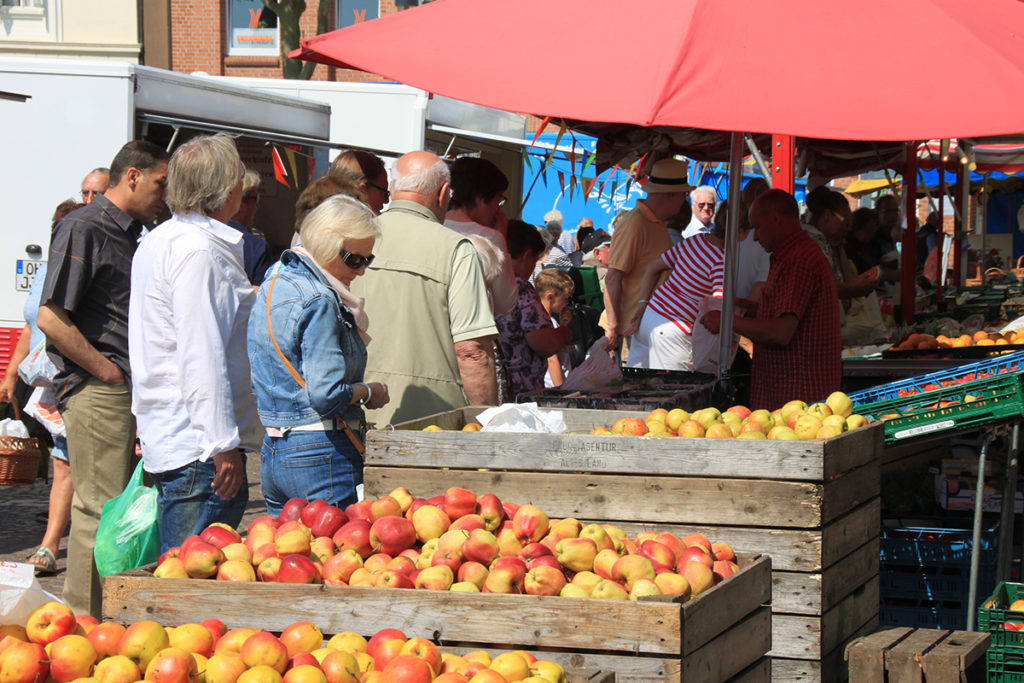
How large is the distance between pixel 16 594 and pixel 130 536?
1650 millimetres

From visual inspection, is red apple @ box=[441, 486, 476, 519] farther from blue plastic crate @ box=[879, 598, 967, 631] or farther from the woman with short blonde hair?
blue plastic crate @ box=[879, 598, 967, 631]

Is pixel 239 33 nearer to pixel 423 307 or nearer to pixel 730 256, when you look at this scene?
pixel 730 256

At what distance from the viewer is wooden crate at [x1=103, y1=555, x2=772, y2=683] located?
260cm

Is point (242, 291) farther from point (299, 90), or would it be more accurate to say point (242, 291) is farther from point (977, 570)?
point (299, 90)

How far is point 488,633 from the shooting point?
106 inches

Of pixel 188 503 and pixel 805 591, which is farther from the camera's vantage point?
pixel 188 503

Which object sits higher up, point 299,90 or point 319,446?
point 299,90

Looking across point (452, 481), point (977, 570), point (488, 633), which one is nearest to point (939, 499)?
point (977, 570)

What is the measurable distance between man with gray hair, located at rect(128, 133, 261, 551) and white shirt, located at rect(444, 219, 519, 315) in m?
1.18

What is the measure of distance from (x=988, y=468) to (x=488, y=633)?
3.94m

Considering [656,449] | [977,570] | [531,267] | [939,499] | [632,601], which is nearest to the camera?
[632,601]

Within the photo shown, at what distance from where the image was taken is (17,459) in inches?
281

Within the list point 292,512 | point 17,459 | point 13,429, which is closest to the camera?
point 292,512

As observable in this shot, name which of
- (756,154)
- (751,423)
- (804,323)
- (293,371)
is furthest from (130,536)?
(756,154)
